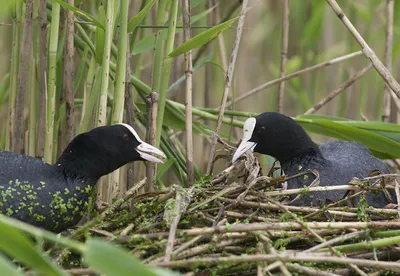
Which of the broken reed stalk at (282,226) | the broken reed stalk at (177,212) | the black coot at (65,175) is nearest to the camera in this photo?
the broken reed stalk at (177,212)

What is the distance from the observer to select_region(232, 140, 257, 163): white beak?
330cm

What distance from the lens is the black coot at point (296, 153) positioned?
346cm

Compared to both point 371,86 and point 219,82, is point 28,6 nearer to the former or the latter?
point 219,82

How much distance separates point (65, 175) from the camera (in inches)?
126

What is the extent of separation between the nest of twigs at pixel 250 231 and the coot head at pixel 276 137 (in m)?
0.31

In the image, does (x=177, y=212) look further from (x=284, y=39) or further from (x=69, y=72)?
(x=284, y=39)

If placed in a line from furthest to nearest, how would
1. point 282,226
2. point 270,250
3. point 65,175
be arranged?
point 65,175 < point 282,226 < point 270,250

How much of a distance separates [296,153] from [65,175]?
3.40ft

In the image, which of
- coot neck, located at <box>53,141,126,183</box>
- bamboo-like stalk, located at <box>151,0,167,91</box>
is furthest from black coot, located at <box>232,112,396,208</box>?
coot neck, located at <box>53,141,126,183</box>

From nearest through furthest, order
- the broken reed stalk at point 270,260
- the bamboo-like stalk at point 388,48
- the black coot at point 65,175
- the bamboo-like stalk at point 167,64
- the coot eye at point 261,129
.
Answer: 1. the broken reed stalk at point 270,260
2. the black coot at point 65,175
3. the bamboo-like stalk at point 167,64
4. the coot eye at point 261,129
5. the bamboo-like stalk at point 388,48

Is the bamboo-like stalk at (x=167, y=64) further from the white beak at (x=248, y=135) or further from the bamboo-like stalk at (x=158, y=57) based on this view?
the white beak at (x=248, y=135)

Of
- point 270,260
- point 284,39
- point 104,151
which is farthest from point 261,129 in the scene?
point 270,260

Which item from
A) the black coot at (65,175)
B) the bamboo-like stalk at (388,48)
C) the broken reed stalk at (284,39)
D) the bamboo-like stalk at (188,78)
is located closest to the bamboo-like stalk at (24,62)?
the black coot at (65,175)

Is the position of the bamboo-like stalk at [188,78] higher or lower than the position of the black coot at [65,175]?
higher
